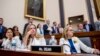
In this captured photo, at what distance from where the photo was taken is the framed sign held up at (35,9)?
25.1ft

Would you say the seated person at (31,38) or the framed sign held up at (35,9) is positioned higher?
the framed sign held up at (35,9)

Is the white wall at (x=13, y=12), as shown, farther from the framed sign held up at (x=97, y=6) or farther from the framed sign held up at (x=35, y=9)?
the framed sign held up at (x=97, y=6)

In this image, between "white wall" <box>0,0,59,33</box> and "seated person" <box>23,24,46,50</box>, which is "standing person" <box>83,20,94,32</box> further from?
"seated person" <box>23,24,46,50</box>

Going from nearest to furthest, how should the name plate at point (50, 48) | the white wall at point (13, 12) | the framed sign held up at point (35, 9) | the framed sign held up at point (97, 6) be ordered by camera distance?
the name plate at point (50, 48) < the white wall at point (13, 12) < the framed sign held up at point (35, 9) < the framed sign held up at point (97, 6)

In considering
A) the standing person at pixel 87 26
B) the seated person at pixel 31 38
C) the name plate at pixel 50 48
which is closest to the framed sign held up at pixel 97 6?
the standing person at pixel 87 26

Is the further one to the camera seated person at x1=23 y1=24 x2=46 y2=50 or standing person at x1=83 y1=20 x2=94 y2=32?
standing person at x1=83 y1=20 x2=94 y2=32

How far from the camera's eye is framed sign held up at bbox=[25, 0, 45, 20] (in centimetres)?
765

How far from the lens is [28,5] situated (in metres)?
7.73

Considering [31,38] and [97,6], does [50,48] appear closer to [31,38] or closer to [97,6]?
[31,38]

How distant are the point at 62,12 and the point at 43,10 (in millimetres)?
1258

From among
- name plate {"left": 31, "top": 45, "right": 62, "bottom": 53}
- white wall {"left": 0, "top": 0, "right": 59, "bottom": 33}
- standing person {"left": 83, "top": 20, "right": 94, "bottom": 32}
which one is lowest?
name plate {"left": 31, "top": 45, "right": 62, "bottom": 53}

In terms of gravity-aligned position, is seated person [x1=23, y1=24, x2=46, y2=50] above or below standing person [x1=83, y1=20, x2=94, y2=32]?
below

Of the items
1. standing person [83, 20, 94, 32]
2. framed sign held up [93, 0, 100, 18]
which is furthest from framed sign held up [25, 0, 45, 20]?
framed sign held up [93, 0, 100, 18]

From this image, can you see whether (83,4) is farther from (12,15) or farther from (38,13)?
(12,15)
